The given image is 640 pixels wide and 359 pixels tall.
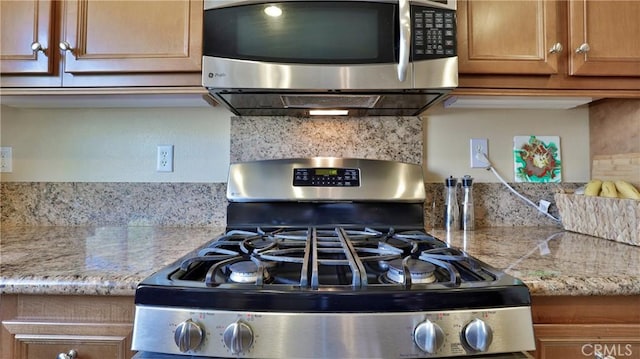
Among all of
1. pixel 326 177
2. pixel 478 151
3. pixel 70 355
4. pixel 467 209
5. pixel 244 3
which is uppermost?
pixel 244 3

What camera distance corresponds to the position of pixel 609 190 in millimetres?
1106

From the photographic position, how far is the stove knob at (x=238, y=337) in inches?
21.9

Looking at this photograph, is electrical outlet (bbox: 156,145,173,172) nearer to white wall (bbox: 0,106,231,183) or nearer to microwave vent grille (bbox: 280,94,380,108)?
white wall (bbox: 0,106,231,183)

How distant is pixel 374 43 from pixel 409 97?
20 centimetres

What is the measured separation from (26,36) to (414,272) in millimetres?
1282

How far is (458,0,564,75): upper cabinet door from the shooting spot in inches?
41.3

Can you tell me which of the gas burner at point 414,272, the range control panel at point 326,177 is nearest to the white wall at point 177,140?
the range control panel at point 326,177

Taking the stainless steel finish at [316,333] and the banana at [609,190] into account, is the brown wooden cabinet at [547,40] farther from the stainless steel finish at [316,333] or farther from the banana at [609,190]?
the stainless steel finish at [316,333]

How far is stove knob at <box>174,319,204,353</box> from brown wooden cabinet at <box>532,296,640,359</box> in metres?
0.63

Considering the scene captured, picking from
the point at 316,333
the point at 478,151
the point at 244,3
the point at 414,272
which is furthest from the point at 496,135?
the point at 316,333

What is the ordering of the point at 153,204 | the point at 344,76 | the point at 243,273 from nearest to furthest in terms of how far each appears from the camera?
the point at 243,273 < the point at 344,76 < the point at 153,204

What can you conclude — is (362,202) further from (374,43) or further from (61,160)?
(61,160)

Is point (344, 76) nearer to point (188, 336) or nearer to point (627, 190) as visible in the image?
point (188, 336)

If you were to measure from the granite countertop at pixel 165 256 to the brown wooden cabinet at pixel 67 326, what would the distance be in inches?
1.3
